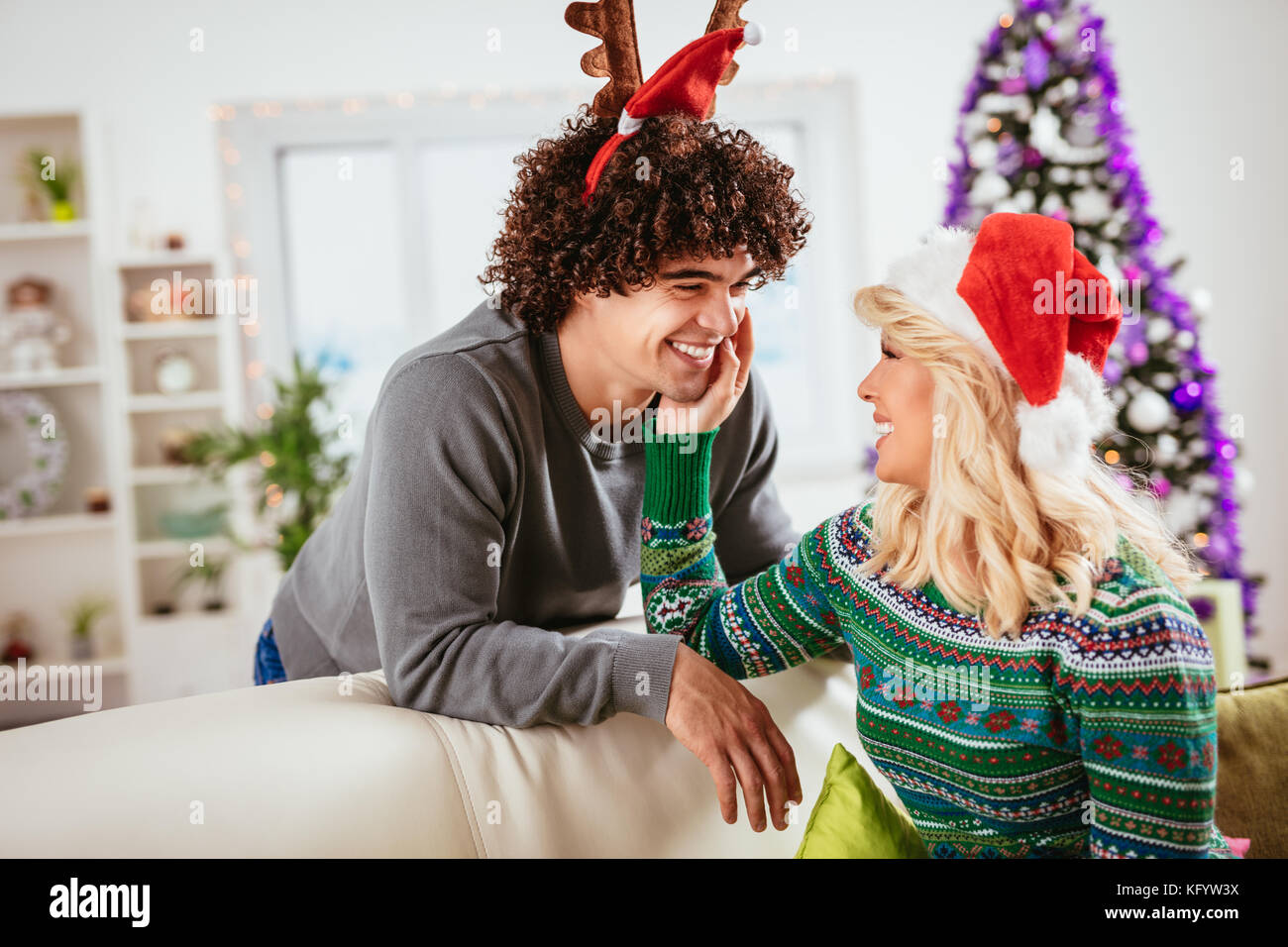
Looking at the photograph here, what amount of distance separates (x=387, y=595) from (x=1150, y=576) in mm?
825

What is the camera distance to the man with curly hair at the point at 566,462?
1164mm

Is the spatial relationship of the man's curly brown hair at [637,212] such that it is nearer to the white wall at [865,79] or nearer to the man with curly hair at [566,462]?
the man with curly hair at [566,462]

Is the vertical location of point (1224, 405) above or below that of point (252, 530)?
above

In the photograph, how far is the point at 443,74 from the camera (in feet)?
14.1

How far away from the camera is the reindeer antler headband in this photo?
129 cm

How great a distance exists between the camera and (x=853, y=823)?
114 cm

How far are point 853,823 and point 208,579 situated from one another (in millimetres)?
3442

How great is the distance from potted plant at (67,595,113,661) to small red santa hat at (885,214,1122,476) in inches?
156

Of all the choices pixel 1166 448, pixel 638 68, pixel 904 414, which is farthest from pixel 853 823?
pixel 1166 448

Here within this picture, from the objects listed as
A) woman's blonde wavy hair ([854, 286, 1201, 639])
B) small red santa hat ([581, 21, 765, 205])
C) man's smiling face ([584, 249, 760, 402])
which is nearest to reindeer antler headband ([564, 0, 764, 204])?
small red santa hat ([581, 21, 765, 205])

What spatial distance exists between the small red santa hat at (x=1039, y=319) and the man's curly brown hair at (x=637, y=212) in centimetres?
33
